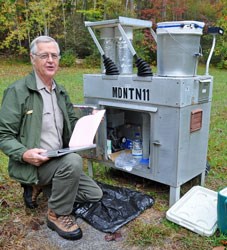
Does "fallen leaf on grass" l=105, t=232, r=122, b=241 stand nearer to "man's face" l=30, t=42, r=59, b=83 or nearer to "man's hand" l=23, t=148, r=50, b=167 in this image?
"man's hand" l=23, t=148, r=50, b=167

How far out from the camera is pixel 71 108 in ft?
7.92

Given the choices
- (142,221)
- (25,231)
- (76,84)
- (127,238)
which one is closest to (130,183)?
(142,221)

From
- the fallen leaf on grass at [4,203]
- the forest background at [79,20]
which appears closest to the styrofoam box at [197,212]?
the fallen leaf on grass at [4,203]

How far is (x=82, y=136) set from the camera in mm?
2109

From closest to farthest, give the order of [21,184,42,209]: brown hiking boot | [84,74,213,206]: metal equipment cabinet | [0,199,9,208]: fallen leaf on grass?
[84,74,213,206]: metal equipment cabinet
[21,184,42,209]: brown hiking boot
[0,199,9,208]: fallen leaf on grass

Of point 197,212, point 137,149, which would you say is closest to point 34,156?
point 137,149

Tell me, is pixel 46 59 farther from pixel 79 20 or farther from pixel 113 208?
pixel 79 20

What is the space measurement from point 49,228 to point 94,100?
1.13 m

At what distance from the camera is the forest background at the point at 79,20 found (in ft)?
47.9

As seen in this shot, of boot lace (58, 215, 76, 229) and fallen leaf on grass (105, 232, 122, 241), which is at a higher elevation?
boot lace (58, 215, 76, 229)

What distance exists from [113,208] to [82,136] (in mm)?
628

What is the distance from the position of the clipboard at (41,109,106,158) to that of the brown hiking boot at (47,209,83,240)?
466 millimetres

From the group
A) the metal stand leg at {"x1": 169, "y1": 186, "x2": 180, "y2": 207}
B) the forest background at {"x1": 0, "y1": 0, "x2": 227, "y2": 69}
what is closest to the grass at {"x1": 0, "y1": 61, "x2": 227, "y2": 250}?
the metal stand leg at {"x1": 169, "y1": 186, "x2": 180, "y2": 207}

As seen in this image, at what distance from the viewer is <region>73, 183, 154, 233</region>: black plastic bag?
2.13 meters
